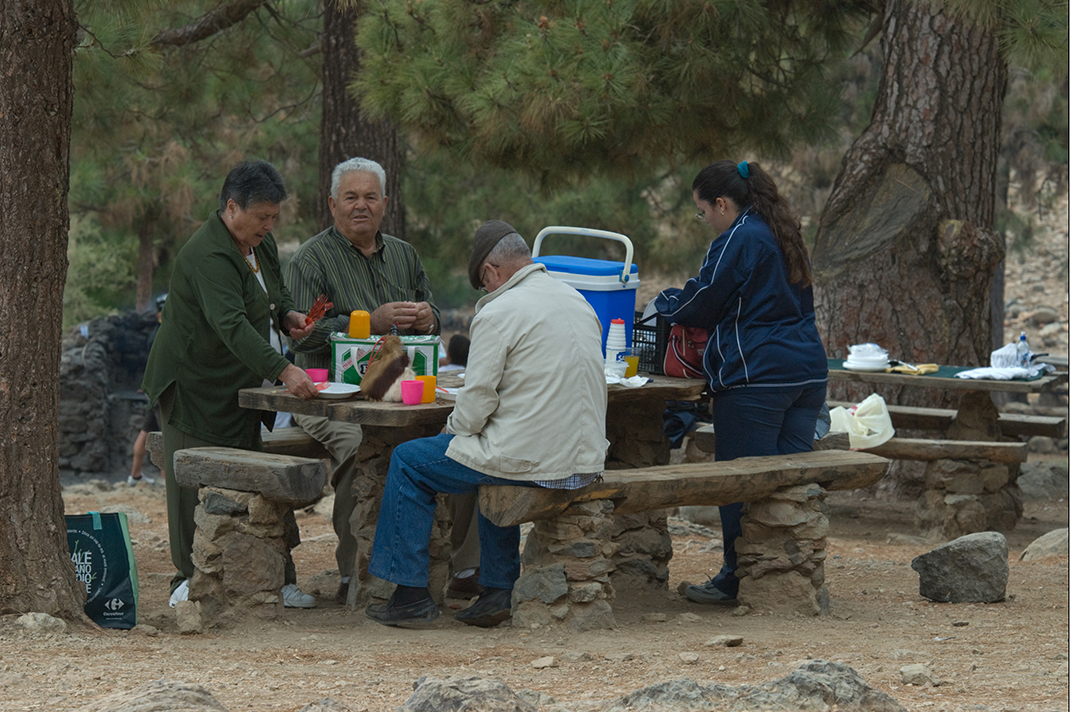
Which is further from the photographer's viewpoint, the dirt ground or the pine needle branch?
the pine needle branch

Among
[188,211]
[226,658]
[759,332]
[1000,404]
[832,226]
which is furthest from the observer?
[188,211]

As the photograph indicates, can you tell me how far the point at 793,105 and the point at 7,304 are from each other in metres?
6.33

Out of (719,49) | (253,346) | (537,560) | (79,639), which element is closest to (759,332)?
(537,560)

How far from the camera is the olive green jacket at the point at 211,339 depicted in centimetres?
441

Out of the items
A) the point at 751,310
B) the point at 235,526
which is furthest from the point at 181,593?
the point at 751,310

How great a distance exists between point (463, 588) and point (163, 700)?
248 cm

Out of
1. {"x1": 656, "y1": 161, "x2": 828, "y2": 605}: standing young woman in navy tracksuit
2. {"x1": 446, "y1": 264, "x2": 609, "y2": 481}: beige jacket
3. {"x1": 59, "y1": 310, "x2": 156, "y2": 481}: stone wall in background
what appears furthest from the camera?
{"x1": 59, "y1": 310, "x2": 156, "y2": 481}: stone wall in background

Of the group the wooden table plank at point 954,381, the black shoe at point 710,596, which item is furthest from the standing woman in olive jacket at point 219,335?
the wooden table plank at point 954,381

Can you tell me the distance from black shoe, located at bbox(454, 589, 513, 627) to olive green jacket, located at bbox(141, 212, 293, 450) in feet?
3.79

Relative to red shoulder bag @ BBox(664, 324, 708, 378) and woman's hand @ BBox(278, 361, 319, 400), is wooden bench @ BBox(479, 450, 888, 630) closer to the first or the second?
red shoulder bag @ BBox(664, 324, 708, 378)

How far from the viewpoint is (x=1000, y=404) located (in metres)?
14.0

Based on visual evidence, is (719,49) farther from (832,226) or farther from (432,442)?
(432,442)

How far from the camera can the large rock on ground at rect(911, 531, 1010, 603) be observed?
5012 millimetres

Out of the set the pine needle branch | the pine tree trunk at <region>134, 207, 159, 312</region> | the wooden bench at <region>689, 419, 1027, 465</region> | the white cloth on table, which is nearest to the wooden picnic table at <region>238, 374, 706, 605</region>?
the wooden bench at <region>689, 419, 1027, 465</region>
